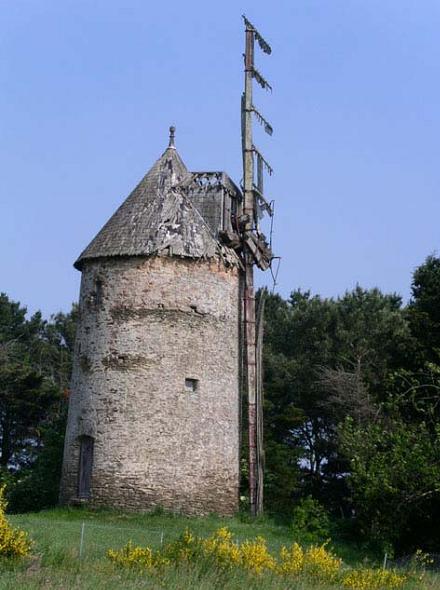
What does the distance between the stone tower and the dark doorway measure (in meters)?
0.03

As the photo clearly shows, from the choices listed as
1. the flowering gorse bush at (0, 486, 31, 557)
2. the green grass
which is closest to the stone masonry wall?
the green grass

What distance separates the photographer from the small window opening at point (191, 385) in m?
26.9

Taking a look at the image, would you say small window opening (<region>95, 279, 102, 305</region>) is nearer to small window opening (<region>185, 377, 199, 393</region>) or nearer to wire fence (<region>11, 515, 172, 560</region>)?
small window opening (<region>185, 377, 199, 393</region>)

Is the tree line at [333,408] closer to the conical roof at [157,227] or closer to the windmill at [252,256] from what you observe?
the windmill at [252,256]

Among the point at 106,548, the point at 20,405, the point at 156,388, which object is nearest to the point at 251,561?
the point at 106,548

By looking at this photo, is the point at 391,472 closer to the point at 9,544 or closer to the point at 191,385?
the point at 191,385

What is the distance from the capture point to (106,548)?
61.7 feet

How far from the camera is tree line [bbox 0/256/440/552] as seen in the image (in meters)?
22.0

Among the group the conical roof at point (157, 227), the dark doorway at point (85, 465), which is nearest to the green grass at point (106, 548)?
the dark doorway at point (85, 465)

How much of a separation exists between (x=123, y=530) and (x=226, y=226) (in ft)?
32.1

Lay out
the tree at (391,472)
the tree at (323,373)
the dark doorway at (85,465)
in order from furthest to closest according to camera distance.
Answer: the tree at (323,373) → the dark doorway at (85,465) → the tree at (391,472)

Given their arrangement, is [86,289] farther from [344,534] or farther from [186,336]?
[344,534]

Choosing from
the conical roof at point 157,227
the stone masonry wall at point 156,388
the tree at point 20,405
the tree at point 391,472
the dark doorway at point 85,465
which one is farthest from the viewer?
the tree at point 20,405

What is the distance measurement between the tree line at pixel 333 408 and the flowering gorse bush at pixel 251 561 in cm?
479
